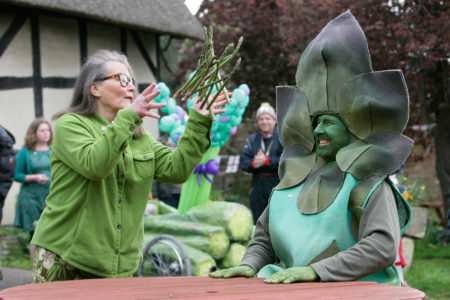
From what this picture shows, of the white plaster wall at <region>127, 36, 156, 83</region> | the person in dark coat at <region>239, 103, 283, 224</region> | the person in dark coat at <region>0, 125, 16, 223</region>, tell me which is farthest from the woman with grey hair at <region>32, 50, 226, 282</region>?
the white plaster wall at <region>127, 36, 156, 83</region>

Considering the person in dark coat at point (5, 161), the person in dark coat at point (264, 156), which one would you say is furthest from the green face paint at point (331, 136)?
the person in dark coat at point (264, 156)

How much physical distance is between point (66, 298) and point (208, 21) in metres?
11.4

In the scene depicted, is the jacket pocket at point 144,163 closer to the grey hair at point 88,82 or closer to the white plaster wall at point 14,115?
the grey hair at point 88,82

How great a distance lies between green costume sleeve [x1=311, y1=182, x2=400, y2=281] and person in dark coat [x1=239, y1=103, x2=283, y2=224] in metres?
4.89

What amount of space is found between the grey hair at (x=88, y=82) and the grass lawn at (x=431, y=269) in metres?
4.01

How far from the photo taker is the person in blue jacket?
728 cm

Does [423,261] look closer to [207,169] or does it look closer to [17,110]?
[207,169]

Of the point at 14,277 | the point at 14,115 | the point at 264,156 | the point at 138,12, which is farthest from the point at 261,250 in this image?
the point at 138,12

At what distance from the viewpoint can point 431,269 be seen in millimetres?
7527

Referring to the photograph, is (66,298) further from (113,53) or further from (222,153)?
(222,153)

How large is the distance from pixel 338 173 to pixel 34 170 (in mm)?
5072

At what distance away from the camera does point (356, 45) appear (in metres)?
2.95

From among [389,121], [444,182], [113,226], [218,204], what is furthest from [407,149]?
[444,182]

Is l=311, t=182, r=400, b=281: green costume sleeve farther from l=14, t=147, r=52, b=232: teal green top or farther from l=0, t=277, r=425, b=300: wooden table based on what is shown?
l=14, t=147, r=52, b=232: teal green top
